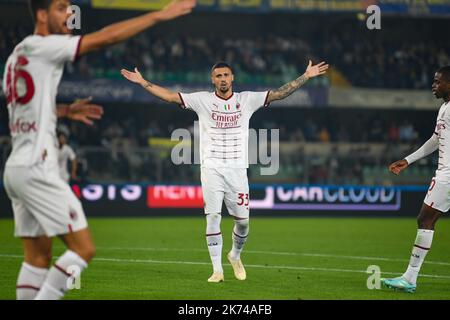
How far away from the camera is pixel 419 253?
11.1 meters

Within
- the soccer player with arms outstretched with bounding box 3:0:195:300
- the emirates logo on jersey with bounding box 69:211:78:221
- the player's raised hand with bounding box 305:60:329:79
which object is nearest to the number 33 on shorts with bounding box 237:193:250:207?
the player's raised hand with bounding box 305:60:329:79

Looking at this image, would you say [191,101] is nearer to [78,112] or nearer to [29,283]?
[78,112]

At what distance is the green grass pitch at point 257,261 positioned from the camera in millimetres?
10641

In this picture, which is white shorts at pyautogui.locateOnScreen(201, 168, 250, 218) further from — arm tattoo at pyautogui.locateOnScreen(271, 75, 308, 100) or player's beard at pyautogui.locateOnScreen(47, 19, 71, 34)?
player's beard at pyautogui.locateOnScreen(47, 19, 71, 34)

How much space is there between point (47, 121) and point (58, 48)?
1.94 ft

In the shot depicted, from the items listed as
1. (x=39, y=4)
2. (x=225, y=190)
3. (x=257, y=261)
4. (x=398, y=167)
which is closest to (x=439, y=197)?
(x=398, y=167)

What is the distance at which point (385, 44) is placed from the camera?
1608 inches

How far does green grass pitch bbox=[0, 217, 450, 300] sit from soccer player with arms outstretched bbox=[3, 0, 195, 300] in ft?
9.12

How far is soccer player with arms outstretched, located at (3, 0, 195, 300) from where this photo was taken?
7159mm

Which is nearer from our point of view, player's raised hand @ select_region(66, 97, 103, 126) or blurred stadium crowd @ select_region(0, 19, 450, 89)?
player's raised hand @ select_region(66, 97, 103, 126)

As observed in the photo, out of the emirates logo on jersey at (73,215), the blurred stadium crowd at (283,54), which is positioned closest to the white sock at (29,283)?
the emirates logo on jersey at (73,215)

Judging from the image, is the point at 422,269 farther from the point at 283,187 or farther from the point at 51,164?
the point at 283,187

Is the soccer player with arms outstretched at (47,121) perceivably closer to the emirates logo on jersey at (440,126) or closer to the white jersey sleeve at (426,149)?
the emirates logo on jersey at (440,126)
